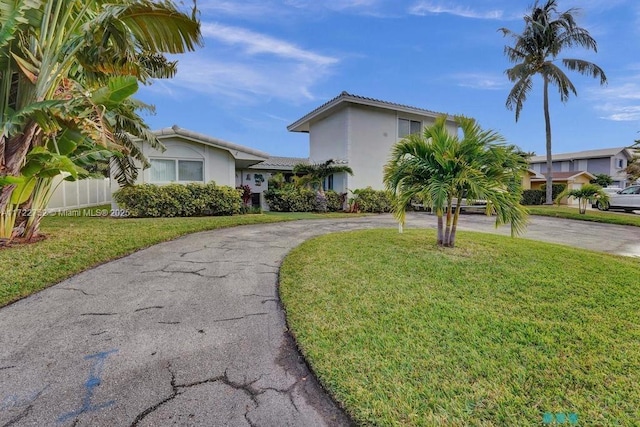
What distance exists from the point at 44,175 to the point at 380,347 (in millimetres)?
6697

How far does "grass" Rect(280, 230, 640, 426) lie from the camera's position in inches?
87.3

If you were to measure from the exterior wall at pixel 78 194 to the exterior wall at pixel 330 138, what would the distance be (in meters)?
12.5

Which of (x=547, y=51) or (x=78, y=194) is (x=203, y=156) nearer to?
(x=78, y=194)

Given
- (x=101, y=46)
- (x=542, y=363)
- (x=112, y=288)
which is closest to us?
(x=542, y=363)

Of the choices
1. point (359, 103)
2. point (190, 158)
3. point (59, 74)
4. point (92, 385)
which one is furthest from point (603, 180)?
point (92, 385)

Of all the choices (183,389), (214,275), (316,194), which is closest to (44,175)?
(214,275)

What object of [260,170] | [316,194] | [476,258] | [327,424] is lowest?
[327,424]

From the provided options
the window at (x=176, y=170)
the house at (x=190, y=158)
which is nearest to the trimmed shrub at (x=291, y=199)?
the house at (x=190, y=158)

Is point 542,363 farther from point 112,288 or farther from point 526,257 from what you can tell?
point 112,288

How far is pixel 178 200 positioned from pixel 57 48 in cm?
710

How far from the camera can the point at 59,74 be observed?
6148 mm

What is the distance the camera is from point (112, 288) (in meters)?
4.52

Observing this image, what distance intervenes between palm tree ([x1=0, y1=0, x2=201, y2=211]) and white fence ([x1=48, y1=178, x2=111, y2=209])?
6.49 meters

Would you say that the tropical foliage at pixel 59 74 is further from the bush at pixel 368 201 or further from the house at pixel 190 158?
the bush at pixel 368 201
